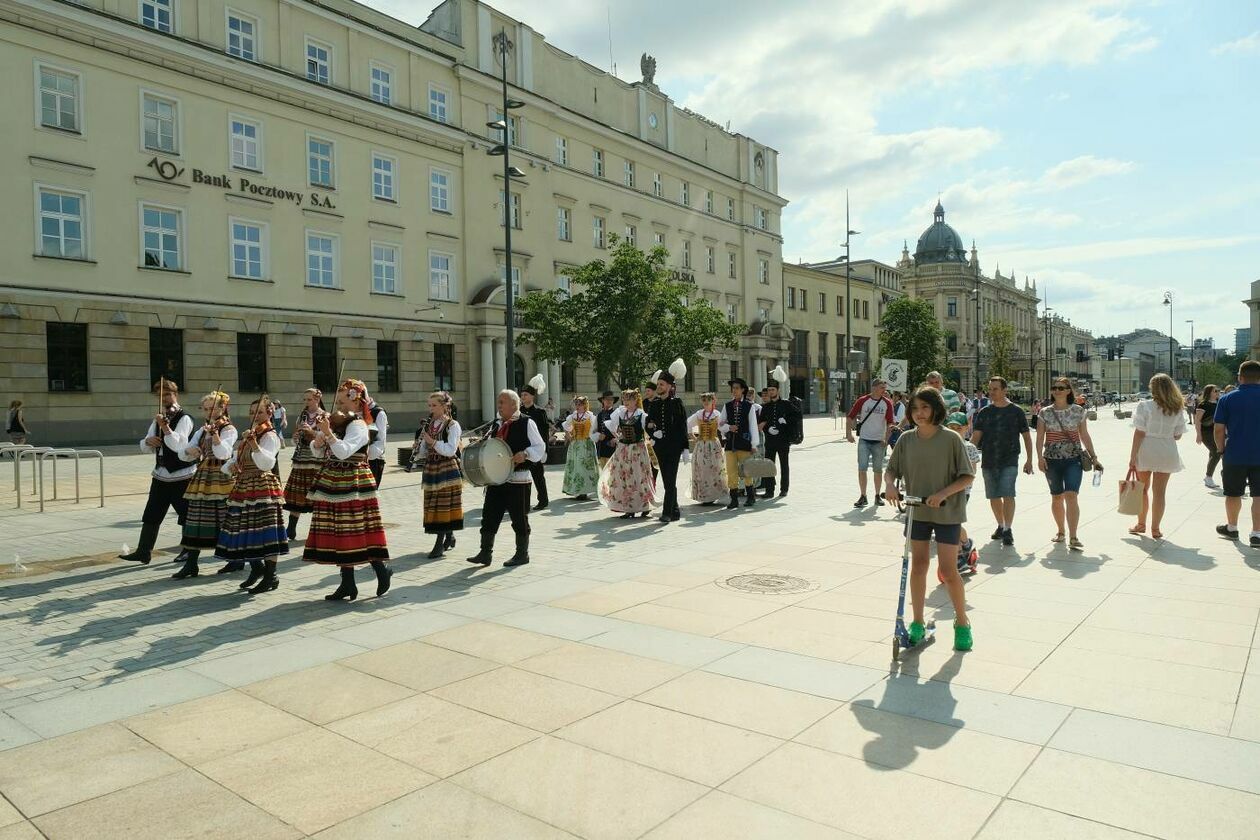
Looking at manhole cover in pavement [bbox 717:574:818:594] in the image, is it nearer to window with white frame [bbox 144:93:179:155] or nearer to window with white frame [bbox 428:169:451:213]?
window with white frame [bbox 144:93:179:155]

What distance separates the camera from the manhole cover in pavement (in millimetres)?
7457

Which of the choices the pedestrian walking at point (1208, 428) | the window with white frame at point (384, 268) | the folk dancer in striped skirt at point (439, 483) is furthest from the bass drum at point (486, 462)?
the window with white frame at point (384, 268)

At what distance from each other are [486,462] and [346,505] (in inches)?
70.8

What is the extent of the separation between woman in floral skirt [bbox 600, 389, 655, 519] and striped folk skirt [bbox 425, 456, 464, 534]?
3.37 m

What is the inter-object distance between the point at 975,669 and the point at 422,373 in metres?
32.9

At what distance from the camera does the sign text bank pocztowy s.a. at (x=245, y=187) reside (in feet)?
91.6

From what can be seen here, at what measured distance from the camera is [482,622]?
21.3 ft

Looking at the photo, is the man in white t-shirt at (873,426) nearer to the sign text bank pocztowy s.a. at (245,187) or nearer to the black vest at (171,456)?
the black vest at (171,456)

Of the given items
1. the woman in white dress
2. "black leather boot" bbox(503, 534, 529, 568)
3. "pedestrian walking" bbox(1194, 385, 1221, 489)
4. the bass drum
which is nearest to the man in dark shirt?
the woman in white dress

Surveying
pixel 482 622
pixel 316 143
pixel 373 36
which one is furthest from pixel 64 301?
pixel 482 622

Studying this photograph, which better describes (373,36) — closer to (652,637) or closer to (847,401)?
(652,637)

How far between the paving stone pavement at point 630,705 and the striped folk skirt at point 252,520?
41 centimetres

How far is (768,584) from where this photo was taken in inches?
303

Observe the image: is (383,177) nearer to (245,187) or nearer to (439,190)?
(439,190)
